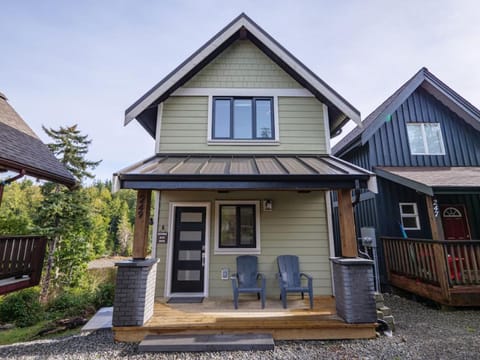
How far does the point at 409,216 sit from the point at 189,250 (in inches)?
282

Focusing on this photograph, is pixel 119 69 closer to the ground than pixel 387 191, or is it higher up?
higher up

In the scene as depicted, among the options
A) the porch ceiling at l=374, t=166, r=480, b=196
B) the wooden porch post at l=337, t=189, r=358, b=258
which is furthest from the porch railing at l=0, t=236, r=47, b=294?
the porch ceiling at l=374, t=166, r=480, b=196

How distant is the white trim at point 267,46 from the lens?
5500 millimetres

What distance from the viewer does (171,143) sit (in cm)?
583

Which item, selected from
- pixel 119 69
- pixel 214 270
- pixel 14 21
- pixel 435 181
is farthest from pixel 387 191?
pixel 14 21

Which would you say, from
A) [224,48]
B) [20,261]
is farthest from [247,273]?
[224,48]

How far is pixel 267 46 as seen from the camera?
19.5ft

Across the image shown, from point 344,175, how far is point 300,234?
2136 mm

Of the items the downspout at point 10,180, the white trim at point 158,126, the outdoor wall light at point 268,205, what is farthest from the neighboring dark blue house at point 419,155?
the downspout at point 10,180

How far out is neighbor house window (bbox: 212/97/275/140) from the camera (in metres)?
5.99

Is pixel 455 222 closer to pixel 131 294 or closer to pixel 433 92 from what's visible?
pixel 433 92

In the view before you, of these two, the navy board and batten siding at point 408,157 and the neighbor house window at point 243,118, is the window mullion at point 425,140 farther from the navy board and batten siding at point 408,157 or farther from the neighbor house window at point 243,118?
the neighbor house window at point 243,118

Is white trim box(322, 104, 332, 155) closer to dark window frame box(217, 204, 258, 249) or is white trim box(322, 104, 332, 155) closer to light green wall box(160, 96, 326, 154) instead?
light green wall box(160, 96, 326, 154)

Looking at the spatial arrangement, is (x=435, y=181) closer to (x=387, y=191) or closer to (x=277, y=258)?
(x=387, y=191)
